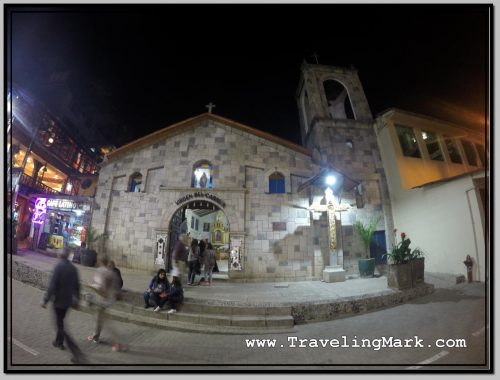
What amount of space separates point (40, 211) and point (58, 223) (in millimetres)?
1120

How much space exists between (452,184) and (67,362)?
12628 millimetres

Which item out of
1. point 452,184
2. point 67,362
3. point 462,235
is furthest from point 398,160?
point 67,362

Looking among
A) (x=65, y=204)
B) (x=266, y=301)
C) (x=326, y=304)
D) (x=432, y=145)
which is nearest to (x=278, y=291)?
(x=266, y=301)

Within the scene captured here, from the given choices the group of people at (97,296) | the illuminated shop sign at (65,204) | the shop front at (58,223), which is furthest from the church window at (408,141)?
the illuminated shop sign at (65,204)

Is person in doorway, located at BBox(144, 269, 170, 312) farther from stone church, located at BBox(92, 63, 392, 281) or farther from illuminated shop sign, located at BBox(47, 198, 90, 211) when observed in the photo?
illuminated shop sign, located at BBox(47, 198, 90, 211)

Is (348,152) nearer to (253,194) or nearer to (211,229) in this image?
(253,194)

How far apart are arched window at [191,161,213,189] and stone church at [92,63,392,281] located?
0.06 meters

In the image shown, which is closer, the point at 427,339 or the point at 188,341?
the point at 427,339

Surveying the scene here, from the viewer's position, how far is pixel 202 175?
11.4 meters

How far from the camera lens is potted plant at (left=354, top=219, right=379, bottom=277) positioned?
9.21 meters

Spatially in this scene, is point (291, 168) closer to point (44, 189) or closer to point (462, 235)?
point (462, 235)

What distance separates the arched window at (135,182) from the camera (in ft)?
37.8

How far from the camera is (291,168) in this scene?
11.2m

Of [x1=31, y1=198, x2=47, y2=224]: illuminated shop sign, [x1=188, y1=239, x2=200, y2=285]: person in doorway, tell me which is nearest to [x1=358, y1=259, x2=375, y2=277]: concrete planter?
[x1=188, y1=239, x2=200, y2=285]: person in doorway
